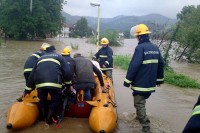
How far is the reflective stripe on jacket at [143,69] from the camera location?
577cm

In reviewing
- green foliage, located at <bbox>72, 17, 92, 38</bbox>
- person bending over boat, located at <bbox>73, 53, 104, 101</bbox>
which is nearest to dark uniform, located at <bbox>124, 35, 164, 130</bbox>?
person bending over boat, located at <bbox>73, 53, 104, 101</bbox>

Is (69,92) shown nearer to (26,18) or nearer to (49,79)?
(49,79)

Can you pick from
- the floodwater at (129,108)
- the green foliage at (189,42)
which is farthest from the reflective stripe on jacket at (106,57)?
the green foliage at (189,42)

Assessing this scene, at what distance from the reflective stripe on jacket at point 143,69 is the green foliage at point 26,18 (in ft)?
117

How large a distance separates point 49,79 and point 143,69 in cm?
183

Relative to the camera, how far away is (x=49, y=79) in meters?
5.86

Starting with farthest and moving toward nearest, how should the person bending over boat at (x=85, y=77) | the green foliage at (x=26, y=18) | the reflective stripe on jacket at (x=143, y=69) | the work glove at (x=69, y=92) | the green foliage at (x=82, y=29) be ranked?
the green foliage at (x=82, y=29), the green foliage at (x=26, y=18), the person bending over boat at (x=85, y=77), the work glove at (x=69, y=92), the reflective stripe on jacket at (x=143, y=69)

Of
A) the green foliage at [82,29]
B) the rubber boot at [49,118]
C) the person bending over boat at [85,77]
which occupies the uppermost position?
the green foliage at [82,29]

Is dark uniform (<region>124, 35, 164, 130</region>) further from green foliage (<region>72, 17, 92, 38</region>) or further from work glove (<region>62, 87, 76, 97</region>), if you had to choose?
green foliage (<region>72, 17, 92, 38</region>)

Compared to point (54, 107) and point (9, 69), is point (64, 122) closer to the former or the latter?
point (54, 107)

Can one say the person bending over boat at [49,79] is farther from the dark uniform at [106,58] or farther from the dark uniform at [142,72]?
the dark uniform at [106,58]

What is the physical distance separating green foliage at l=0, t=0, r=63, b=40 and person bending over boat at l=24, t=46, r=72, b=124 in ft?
114

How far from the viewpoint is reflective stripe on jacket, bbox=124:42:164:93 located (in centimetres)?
577

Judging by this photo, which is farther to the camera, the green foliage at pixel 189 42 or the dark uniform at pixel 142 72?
the green foliage at pixel 189 42
